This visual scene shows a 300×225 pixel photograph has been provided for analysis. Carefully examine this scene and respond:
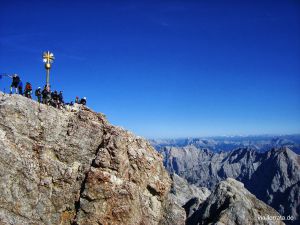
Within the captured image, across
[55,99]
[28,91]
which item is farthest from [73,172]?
[28,91]

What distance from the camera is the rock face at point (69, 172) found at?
41656 mm

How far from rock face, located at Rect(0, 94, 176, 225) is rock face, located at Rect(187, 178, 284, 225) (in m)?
29.9

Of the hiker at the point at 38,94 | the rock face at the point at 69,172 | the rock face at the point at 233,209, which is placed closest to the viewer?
the rock face at the point at 69,172

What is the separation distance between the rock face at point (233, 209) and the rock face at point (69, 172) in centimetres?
2991

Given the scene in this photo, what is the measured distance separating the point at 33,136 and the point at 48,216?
10.2 metres

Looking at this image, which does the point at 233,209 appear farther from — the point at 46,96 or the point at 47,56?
the point at 47,56

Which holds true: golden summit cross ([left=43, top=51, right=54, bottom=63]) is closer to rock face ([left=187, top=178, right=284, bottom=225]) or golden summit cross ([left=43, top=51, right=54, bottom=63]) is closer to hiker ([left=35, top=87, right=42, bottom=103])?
hiker ([left=35, top=87, right=42, bottom=103])

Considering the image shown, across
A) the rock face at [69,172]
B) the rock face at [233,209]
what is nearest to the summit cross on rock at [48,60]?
the rock face at [69,172]

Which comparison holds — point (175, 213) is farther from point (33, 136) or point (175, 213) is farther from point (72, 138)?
point (33, 136)

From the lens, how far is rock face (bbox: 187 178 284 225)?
243 feet

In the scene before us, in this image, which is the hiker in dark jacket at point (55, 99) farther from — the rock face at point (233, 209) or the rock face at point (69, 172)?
the rock face at point (233, 209)

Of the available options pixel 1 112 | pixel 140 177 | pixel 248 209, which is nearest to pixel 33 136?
pixel 1 112

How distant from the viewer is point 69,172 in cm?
4475

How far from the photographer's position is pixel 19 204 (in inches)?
1609
